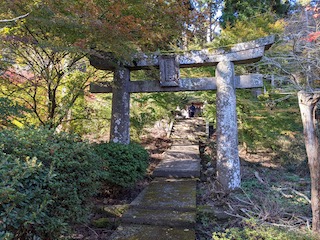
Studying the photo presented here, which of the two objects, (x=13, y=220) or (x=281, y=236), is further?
(x=281, y=236)

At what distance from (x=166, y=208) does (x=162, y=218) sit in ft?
1.02

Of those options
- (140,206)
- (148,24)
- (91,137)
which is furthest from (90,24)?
(91,137)

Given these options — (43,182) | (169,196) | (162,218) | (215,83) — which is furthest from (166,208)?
(215,83)

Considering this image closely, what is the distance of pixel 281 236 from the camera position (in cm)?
243

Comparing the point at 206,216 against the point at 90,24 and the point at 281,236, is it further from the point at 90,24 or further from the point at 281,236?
the point at 90,24

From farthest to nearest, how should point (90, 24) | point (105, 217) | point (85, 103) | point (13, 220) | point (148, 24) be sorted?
point (85, 103) < point (148, 24) < point (105, 217) < point (90, 24) < point (13, 220)

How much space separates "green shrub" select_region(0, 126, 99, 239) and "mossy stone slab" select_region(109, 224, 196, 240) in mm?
567

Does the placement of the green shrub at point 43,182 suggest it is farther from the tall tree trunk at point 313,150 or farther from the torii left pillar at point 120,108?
the tall tree trunk at point 313,150

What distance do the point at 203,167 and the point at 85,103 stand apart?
3.99 meters

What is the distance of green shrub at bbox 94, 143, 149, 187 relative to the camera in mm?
4211

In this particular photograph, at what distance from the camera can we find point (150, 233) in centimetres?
293

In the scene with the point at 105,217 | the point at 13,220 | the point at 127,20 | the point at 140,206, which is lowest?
the point at 105,217

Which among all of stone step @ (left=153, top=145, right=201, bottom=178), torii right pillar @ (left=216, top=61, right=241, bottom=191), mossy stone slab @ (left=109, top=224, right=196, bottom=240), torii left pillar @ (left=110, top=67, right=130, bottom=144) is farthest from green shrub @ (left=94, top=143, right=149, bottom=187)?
torii right pillar @ (left=216, top=61, right=241, bottom=191)

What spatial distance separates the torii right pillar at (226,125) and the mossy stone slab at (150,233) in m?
2.05
